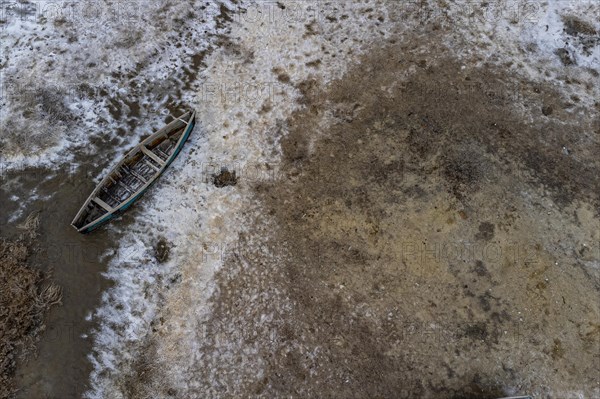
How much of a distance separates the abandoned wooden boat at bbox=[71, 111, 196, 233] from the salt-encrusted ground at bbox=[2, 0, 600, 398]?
48 cm

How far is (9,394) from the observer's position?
958cm

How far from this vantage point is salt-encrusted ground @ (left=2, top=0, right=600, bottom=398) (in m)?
10.1

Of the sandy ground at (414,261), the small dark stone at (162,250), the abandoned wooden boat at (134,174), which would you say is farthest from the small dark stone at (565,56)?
the small dark stone at (162,250)

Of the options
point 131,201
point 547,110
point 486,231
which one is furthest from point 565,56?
point 131,201

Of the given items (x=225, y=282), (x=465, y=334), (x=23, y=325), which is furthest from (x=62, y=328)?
(x=465, y=334)

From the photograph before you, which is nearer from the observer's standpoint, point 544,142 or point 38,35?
point 544,142

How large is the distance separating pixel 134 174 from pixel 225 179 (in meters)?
2.72

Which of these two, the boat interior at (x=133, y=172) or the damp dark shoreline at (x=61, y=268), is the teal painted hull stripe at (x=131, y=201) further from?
the damp dark shoreline at (x=61, y=268)

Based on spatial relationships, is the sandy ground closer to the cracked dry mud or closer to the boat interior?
the cracked dry mud

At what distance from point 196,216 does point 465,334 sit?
7.78 metres

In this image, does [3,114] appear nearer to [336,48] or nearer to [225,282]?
[225,282]

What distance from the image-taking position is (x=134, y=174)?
12.5m

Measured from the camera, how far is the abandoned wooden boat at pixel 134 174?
37.8 ft

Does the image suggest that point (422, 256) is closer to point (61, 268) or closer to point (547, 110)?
point (547, 110)
